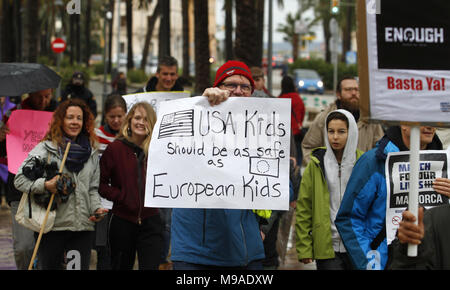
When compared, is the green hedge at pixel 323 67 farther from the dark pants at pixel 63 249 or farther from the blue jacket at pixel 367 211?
the blue jacket at pixel 367 211

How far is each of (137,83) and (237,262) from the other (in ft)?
131

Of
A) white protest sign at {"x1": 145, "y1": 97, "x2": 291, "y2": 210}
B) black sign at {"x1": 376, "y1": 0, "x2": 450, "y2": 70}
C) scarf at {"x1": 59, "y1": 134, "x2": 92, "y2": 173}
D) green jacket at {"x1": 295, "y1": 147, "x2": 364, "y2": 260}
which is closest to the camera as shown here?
black sign at {"x1": 376, "y1": 0, "x2": 450, "y2": 70}

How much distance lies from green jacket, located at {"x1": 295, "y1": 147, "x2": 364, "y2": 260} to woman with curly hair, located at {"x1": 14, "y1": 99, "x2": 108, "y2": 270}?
5.02ft

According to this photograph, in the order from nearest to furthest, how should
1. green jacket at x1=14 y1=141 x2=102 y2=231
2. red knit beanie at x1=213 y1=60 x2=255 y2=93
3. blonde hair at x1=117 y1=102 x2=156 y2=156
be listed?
red knit beanie at x1=213 y1=60 x2=255 y2=93
green jacket at x1=14 y1=141 x2=102 y2=231
blonde hair at x1=117 y1=102 x2=156 y2=156

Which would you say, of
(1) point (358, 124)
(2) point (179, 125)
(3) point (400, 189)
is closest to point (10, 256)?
(1) point (358, 124)

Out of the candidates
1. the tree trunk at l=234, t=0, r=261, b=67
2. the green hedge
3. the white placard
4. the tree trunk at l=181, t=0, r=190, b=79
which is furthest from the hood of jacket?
the green hedge

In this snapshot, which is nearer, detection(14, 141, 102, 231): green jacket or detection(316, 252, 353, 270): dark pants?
detection(316, 252, 353, 270): dark pants

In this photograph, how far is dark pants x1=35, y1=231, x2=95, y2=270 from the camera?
6168mm

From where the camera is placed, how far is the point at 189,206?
465 centimetres

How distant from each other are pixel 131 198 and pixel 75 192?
45 cm

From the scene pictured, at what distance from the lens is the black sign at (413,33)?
12.2ft

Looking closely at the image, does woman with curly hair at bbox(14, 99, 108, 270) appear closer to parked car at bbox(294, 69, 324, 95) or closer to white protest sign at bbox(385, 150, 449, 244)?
white protest sign at bbox(385, 150, 449, 244)

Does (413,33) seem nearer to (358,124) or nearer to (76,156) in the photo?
(76,156)
